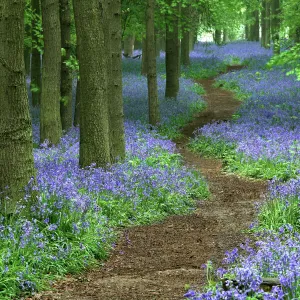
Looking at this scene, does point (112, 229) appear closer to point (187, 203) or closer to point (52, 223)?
point (52, 223)

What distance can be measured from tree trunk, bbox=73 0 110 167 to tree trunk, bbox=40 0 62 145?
3008 mm

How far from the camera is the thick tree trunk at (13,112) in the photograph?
6.31 meters

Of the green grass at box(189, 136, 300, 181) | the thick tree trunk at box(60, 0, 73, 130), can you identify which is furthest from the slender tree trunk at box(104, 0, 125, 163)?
the thick tree trunk at box(60, 0, 73, 130)

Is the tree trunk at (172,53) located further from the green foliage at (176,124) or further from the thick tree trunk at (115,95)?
the thick tree trunk at (115,95)

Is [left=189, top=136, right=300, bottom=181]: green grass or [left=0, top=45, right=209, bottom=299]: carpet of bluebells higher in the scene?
[left=0, top=45, right=209, bottom=299]: carpet of bluebells

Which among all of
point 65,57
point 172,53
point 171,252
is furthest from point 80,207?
point 172,53

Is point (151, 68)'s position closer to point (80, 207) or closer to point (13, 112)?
point (80, 207)

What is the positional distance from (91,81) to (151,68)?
8.42 m

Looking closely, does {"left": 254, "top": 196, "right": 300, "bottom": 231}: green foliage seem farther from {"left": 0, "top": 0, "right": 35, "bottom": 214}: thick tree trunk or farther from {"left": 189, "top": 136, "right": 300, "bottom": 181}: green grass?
{"left": 0, "top": 0, "right": 35, "bottom": 214}: thick tree trunk

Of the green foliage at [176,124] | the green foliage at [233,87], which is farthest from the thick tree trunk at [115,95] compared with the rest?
the green foliage at [233,87]

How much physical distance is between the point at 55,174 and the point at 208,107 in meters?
16.5

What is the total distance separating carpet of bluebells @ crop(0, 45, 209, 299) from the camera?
5574 mm

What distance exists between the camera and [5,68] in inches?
248

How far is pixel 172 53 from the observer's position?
74.5 ft
